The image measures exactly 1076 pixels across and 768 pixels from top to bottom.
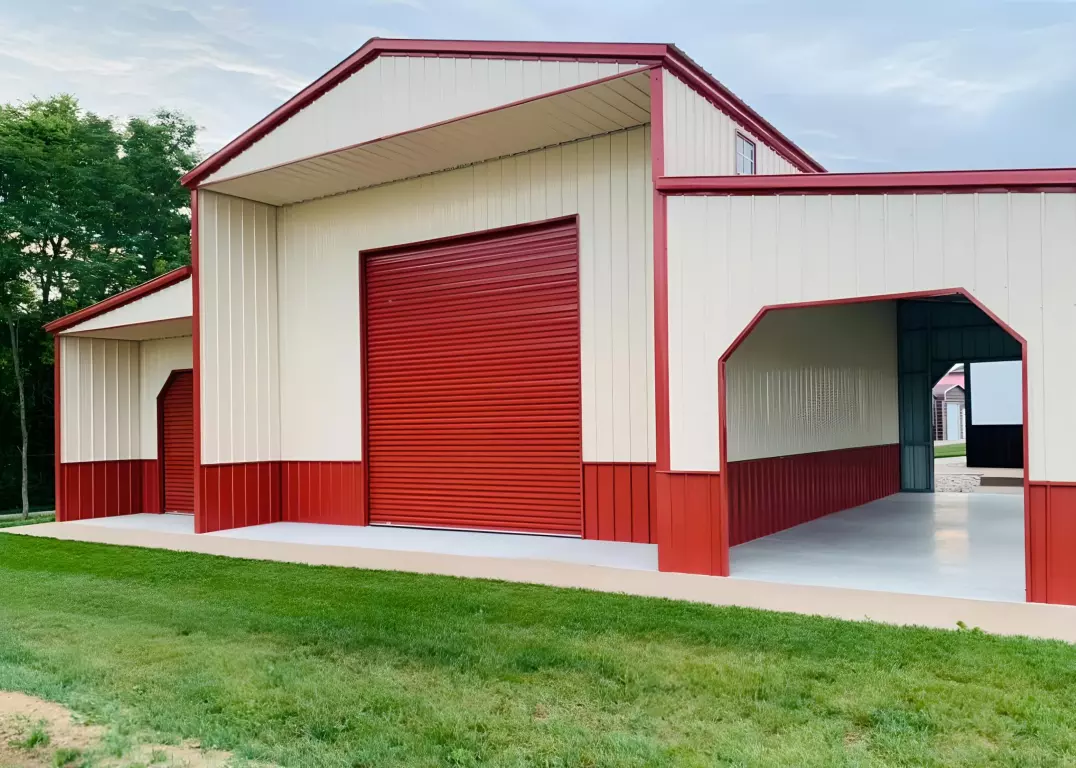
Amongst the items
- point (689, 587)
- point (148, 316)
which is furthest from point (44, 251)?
point (689, 587)

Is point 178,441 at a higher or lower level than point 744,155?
lower

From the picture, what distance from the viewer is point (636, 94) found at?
9797mm

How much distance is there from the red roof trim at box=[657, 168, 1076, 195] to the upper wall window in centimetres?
307

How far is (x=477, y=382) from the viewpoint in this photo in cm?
1235

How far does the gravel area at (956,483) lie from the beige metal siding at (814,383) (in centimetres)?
178

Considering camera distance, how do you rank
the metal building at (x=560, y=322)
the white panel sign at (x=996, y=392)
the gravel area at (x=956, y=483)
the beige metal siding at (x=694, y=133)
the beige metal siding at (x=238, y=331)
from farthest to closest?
the white panel sign at (x=996, y=392), the gravel area at (x=956, y=483), the beige metal siding at (x=238, y=331), the beige metal siding at (x=694, y=133), the metal building at (x=560, y=322)

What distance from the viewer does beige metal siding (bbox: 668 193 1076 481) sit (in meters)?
6.78

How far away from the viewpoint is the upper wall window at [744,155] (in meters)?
11.2

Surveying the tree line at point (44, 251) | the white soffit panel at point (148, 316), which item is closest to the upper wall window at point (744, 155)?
the white soffit panel at point (148, 316)

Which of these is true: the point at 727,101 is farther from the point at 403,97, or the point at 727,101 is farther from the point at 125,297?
the point at 125,297

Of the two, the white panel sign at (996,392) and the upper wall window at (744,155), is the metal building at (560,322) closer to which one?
the upper wall window at (744,155)

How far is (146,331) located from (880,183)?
12.3 metres

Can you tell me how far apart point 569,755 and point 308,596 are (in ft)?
14.0

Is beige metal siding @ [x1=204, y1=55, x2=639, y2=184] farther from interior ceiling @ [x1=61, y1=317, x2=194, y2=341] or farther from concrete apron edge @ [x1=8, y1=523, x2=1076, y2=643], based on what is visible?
concrete apron edge @ [x1=8, y1=523, x2=1076, y2=643]
